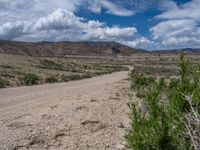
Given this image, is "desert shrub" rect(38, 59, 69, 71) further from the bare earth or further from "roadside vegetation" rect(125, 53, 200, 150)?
"roadside vegetation" rect(125, 53, 200, 150)

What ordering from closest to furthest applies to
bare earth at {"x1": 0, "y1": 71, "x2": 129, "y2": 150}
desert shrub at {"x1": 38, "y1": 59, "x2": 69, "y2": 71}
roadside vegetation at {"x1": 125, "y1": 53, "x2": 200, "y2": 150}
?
roadside vegetation at {"x1": 125, "y1": 53, "x2": 200, "y2": 150} < bare earth at {"x1": 0, "y1": 71, "x2": 129, "y2": 150} < desert shrub at {"x1": 38, "y1": 59, "x2": 69, "y2": 71}

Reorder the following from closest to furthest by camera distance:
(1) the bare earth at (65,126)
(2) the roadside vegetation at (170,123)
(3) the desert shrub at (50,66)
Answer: (2) the roadside vegetation at (170,123), (1) the bare earth at (65,126), (3) the desert shrub at (50,66)

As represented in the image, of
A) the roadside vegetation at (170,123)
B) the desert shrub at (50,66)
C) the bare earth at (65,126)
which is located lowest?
the desert shrub at (50,66)

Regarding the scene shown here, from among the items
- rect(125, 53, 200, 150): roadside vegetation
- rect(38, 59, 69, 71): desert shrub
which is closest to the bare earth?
rect(125, 53, 200, 150): roadside vegetation

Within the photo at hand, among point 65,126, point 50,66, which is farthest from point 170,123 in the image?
point 50,66

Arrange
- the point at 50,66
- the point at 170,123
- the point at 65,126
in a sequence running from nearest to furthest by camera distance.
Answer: the point at 170,123 < the point at 65,126 < the point at 50,66

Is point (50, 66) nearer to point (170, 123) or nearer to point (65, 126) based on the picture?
point (65, 126)

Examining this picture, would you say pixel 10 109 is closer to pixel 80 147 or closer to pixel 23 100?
pixel 23 100

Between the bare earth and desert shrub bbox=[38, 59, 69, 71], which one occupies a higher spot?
the bare earth

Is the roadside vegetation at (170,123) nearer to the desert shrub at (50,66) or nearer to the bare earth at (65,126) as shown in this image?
the bare earth at (65,126)

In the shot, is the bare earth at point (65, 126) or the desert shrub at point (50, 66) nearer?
the bare earth at point (65, 126)

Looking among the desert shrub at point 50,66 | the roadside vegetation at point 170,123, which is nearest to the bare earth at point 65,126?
the roadside vegetation at point 170,123

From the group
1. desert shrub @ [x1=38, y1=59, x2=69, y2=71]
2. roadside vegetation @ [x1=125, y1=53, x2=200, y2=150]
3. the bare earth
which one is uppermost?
roadside vegetation @ [x1=125, y1=53, x2=200, y2=150]

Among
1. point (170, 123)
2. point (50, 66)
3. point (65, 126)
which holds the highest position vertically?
point (170, 123)
